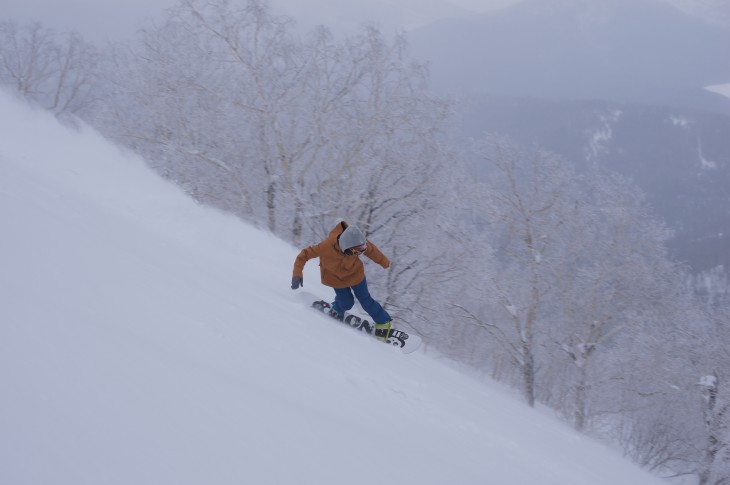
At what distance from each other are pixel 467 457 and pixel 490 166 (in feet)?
48.8

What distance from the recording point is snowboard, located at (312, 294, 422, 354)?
593 cm

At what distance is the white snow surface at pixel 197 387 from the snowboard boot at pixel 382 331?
43 centimetres

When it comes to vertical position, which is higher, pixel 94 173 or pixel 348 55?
pixel 348 55

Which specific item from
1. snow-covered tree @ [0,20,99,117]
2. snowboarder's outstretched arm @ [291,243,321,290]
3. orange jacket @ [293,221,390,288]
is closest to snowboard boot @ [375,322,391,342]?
orange jacket @ [293,221,390,288]

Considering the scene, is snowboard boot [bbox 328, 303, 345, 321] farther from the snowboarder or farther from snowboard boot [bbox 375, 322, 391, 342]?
snowboard boot [bbox 375, 322, 391, 342]

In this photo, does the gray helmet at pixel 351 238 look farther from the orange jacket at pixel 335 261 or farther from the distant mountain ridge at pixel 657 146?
the distant mountain ridge at pixel 657 146

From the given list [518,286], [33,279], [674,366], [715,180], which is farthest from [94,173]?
[715,180]

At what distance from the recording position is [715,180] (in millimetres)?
117000

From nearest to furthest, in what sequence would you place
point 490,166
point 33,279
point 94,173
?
point 33,279 → point 94,173 → point 490,166

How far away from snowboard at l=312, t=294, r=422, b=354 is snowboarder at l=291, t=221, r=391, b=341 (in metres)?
0.08

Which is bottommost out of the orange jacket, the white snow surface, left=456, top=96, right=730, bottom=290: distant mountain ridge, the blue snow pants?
the white snow surface

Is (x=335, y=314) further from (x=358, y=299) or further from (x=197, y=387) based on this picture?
(x=197, y=387)

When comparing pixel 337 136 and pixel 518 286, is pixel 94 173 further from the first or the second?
pixel 518 286

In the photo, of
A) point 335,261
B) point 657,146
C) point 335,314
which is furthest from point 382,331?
point 657,146
